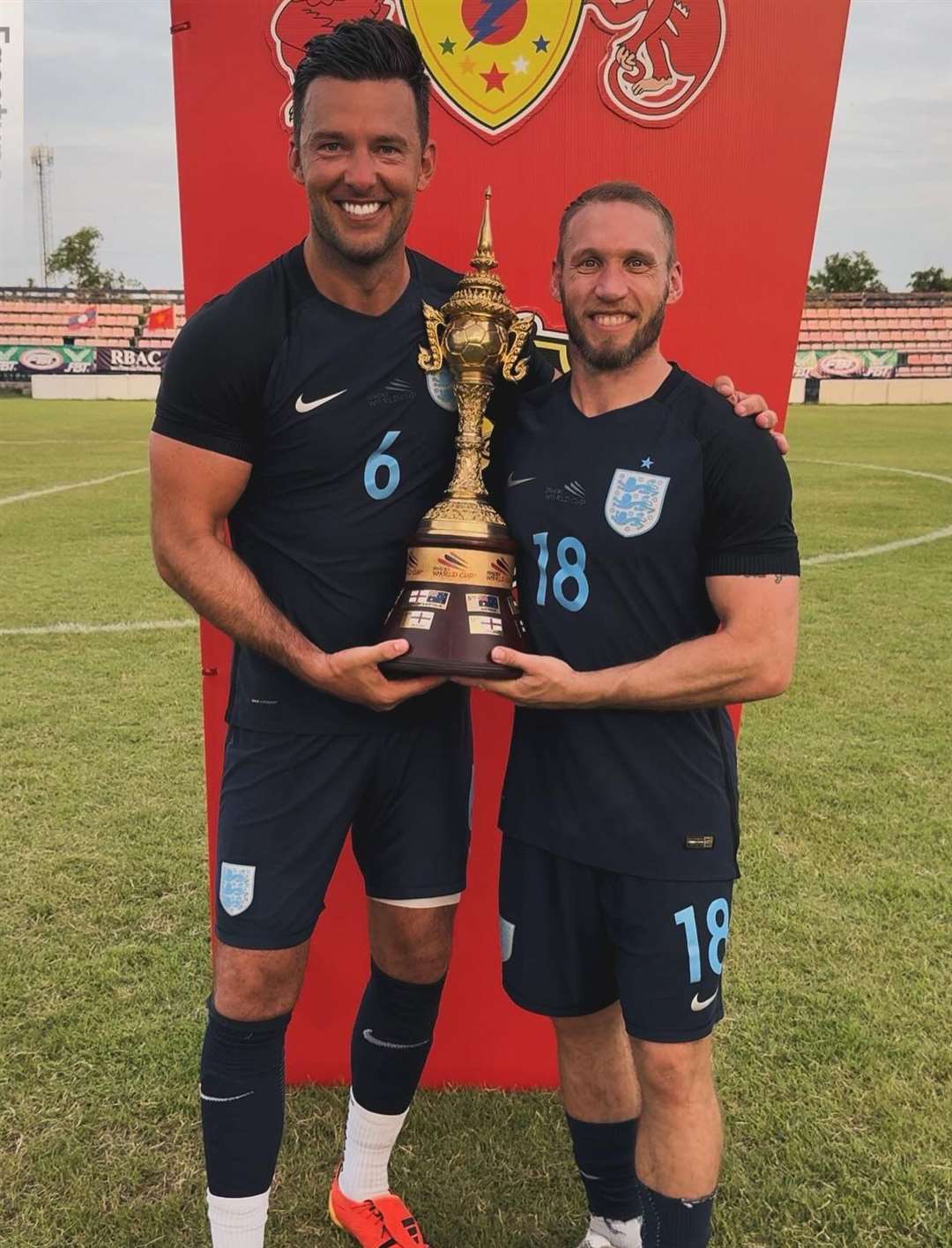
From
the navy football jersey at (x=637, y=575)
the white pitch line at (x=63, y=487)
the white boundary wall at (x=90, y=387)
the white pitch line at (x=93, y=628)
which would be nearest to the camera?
the navy football jersey at (x=637, y=575)

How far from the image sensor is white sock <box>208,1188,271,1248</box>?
2.07 m

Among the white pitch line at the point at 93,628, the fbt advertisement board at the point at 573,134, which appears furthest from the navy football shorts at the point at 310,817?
the white pitch line at the point at 93,628

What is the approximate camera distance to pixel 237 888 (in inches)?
79.0

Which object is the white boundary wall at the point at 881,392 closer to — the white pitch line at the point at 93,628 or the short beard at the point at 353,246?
the white pitch line at the point at 93,628

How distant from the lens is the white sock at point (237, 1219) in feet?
6.79

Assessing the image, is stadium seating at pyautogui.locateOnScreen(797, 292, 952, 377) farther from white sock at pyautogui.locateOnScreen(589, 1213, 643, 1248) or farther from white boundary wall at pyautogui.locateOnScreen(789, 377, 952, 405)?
white sock at pyautogui.locateOnScreen(589, 1213, 643, 1248)

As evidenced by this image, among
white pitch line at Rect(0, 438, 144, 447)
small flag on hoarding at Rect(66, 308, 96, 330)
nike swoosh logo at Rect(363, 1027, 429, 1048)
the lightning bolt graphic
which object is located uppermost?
the lightning bolt graphic

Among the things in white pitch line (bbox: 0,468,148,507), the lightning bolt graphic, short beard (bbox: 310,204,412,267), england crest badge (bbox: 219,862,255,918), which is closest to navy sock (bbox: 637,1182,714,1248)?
england crest badge (bbox: 219,862,255,918)

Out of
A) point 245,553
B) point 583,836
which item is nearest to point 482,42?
point 245,553

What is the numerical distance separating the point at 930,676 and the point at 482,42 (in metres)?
4.92

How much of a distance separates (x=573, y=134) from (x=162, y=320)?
51.4 m

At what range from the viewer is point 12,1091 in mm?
2727

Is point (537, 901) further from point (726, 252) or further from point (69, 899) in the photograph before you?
point (69, 899)

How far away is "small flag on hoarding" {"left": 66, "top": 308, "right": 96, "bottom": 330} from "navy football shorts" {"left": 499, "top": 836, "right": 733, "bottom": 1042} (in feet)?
175
